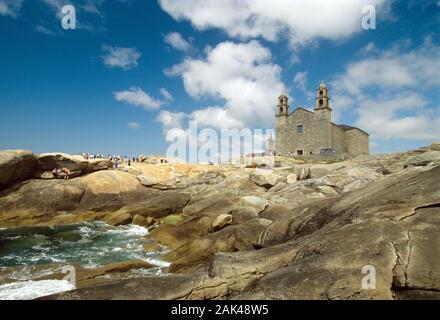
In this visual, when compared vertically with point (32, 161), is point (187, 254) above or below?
below

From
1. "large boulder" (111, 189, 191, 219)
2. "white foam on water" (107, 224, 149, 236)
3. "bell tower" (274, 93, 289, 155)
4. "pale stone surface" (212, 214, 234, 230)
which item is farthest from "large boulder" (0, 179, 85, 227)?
"bell tower" (274, 93, 289, 155)

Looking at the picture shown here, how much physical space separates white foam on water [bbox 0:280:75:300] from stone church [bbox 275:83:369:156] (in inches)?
2248

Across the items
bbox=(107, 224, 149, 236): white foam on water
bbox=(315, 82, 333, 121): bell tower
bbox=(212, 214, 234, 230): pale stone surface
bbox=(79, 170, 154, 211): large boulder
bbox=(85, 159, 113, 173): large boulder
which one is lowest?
bbox=(107, 224, 149, 236): white foam on water

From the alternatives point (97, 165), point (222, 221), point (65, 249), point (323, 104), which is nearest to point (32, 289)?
point (65, 249)

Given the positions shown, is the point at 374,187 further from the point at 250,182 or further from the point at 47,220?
the point at 47,220

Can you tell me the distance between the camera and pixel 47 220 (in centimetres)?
2961

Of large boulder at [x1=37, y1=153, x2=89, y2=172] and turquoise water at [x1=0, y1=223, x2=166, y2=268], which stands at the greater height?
large boulder at [x1=37, y1=153, x2=89, y2=172]

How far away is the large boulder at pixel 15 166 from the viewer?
31156 mm

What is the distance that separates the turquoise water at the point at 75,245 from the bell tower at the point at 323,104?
48.8m

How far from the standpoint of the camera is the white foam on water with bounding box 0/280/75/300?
1191cm

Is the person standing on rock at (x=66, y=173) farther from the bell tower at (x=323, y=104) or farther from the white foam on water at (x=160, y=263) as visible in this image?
the bell tower at (x=323, y=104)

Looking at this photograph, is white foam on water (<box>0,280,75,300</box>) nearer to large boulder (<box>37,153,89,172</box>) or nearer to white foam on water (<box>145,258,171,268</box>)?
white foam on water (<box>145,258,171,268</box>)

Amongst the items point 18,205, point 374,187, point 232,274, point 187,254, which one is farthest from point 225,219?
point 18,205
